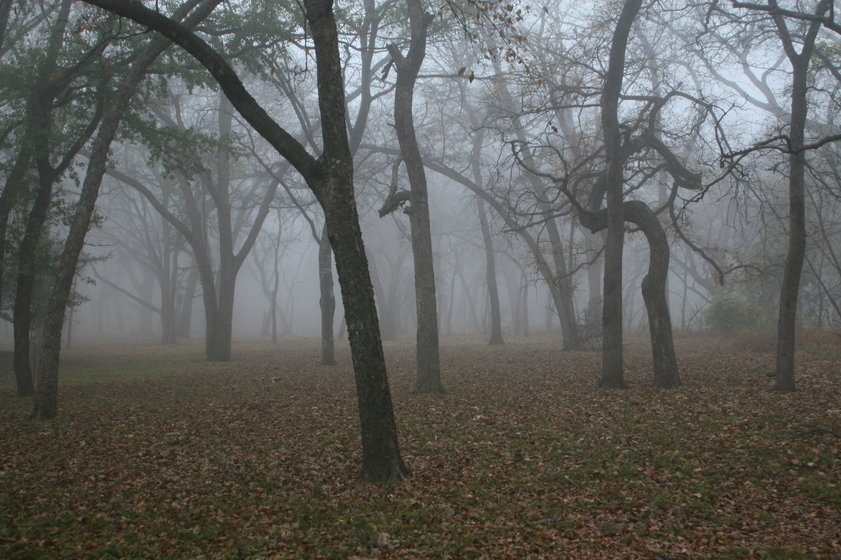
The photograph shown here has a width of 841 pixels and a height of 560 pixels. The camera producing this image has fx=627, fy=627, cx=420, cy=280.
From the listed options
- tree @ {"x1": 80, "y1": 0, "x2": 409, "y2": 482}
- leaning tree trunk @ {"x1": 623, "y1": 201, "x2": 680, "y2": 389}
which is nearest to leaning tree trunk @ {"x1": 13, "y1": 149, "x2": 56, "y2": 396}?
tree @ {"x1": 80, "y1": 0, "x2": 409, "y2": 482}

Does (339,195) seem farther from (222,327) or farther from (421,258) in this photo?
(222,327)

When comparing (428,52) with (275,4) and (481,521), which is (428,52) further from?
(481,521)

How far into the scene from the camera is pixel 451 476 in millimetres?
6844

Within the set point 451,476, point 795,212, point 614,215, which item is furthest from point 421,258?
point 795,212

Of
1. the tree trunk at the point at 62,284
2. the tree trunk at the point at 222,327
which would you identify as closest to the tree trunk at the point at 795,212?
the tree trunk at the point at 62,284

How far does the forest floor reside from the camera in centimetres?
512

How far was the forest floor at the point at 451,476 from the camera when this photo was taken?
5121 millimetres

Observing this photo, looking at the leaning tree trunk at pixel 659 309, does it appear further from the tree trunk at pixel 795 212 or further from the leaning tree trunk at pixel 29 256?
the leaning tree trunk at pixel 29 256

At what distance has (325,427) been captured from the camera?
943 centimetres

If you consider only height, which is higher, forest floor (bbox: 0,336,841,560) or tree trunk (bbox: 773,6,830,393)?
tree trunk (bbox: 773,6,830,393)

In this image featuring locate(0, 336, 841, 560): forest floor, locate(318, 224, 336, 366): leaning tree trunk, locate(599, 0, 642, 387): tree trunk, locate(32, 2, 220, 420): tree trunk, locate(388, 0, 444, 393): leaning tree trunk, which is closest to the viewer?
locate(0, 336, 841, 560): forest floor

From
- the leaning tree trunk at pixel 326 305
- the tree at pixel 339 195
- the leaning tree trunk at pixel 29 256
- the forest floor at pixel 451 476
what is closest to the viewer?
the forest floor at pixel 451 476

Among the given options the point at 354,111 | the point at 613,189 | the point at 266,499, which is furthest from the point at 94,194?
the point at 354,111

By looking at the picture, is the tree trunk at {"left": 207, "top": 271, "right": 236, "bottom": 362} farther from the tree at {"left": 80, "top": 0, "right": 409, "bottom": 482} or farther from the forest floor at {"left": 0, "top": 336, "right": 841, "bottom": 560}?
the tree at {"left": 80, "top": 0, "right": 409, "bottom": 482}
